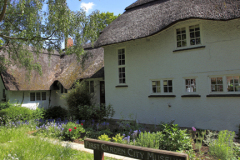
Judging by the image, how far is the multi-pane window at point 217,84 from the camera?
7392 millimetres

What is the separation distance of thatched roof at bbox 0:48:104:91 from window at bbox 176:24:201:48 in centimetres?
557

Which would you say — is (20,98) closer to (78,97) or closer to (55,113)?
(55,113)

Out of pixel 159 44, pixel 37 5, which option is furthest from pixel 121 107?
pixel 37 5

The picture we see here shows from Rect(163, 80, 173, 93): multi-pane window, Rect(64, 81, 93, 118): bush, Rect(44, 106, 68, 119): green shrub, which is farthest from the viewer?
Rect(44, 106, 68, 119): green shrub

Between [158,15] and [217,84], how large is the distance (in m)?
4.41

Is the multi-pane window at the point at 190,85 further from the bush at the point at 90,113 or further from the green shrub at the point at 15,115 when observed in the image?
A: the green shrub at the point at 15,115

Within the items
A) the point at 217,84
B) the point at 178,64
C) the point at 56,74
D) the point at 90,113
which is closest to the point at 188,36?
the point at 178,64

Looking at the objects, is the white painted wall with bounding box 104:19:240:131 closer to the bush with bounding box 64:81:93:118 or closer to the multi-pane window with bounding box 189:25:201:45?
the multi-pane window with bounding box 189:25:201:45

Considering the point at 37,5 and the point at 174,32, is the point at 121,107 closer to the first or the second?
the point at 174,32

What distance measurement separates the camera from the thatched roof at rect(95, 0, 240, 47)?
696 centimetres

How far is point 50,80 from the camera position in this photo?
15.6 m

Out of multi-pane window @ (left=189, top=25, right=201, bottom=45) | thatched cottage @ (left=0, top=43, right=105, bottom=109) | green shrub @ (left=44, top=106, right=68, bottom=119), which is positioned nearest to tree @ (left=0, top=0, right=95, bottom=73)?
thatched cottage @ (left=0, top=43, right=105, bottom=109)

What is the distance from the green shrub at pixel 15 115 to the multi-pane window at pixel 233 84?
369 inches

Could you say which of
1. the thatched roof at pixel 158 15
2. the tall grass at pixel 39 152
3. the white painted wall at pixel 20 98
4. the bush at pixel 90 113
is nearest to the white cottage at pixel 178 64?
the thatched roof at pixel 158 15
